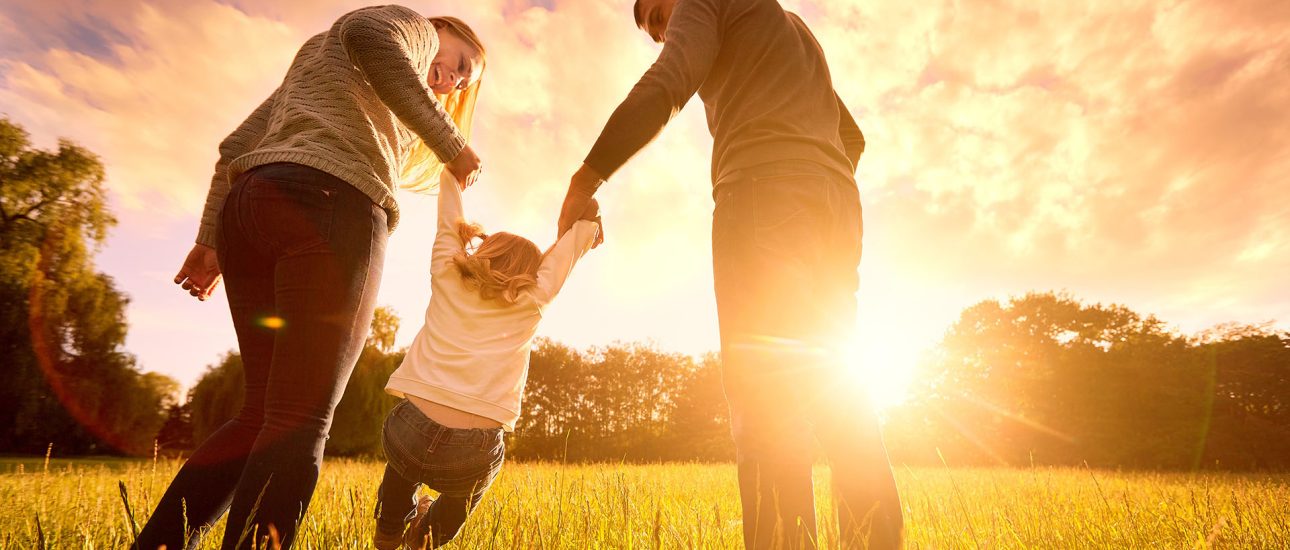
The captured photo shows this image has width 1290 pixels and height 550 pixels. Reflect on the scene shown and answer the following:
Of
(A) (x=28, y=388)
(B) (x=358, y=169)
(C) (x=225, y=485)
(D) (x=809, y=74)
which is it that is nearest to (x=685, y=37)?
(D) (x=809, y=74)

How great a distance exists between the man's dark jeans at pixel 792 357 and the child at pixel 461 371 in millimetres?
886

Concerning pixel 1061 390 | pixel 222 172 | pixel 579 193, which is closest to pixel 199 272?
pixel 222 172

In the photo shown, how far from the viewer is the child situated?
6.62 ft

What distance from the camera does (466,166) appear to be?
208 cm

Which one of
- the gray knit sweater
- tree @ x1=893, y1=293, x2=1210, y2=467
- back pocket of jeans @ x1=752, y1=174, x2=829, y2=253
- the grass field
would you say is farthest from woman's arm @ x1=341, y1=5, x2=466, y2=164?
tree @ x1=893, y1=293, x2=1210, y2=467

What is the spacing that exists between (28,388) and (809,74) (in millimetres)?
32018

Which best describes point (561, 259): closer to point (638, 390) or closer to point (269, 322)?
point (269, 322)

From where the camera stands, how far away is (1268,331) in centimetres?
2739

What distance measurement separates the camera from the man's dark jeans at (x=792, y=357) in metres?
1.47

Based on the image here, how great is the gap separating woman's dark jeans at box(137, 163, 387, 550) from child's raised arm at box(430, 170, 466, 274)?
0.44m

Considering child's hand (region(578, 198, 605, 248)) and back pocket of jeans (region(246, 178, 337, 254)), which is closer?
back pocket of jeans (region(246, 178, 337, 254))

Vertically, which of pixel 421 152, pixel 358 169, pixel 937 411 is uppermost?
pixel 421 152

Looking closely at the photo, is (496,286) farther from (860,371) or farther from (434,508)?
(860,371)

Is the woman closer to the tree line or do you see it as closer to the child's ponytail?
the child's ponytail
